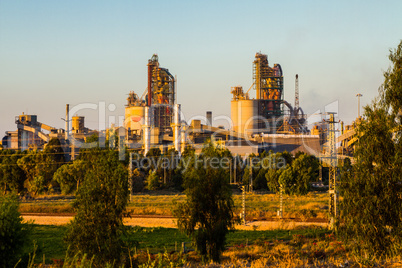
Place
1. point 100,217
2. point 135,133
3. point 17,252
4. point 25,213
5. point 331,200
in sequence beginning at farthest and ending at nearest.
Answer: point 135,133
point 25,213
point 331,200
point 100,217
point 17,252

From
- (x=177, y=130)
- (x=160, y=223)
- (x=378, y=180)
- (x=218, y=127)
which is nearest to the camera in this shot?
(x=378, y=180)

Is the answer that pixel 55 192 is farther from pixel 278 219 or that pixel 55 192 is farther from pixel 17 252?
pixel 17 252

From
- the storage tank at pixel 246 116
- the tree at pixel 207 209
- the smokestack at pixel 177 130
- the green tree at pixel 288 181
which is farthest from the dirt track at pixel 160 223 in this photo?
the storage tank at pixel 246 116

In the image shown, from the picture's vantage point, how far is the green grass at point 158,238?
75.1 feet

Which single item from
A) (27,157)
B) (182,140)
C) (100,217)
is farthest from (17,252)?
(182,140)

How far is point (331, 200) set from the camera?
28.7 meters

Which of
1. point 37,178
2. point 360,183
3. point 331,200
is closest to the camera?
point 360,183

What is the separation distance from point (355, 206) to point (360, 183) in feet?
1.98

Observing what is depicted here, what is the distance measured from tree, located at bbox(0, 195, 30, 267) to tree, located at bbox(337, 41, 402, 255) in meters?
8.02

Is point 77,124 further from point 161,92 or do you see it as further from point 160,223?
point 160,223

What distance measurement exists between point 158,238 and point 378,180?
1580cm

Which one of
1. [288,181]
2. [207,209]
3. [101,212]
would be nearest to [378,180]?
[207,209]

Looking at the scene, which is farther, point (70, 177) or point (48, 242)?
point (70, 177)

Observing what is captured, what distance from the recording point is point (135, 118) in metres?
97.9
